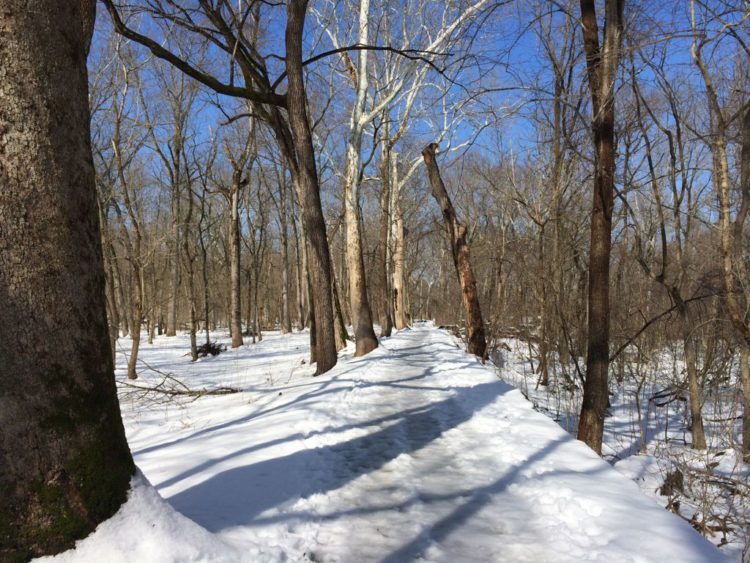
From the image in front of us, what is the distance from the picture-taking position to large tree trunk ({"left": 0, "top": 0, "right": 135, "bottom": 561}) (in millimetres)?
1828

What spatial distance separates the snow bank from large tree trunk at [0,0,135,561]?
5 cm

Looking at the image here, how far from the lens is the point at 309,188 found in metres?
8.29

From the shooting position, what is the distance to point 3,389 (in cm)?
181

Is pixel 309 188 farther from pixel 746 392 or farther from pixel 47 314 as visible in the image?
pixel 746 392

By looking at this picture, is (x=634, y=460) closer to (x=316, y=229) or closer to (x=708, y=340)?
(x=708, y=340)

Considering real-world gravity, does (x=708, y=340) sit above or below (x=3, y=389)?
below

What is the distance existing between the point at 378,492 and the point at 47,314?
245 cm

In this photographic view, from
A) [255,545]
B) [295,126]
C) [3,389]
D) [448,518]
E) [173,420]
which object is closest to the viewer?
[3,389]

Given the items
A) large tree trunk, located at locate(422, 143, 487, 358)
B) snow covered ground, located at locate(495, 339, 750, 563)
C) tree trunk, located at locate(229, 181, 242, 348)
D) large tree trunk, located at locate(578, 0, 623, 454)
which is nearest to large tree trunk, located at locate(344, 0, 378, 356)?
large tree trunk, located at locate(422, 143, 487, 358)

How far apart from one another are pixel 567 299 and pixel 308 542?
11.6 m

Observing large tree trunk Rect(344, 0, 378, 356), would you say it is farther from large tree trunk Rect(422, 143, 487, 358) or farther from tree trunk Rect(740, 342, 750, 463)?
tree trunk Rect(740, 342, 750, 463)

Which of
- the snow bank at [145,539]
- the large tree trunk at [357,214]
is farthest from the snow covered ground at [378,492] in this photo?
the large tree trunk at [357,214]

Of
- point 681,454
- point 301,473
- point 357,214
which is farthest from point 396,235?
point 301,473

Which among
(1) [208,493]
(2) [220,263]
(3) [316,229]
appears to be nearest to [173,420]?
(1) [208,493]
